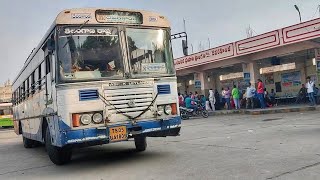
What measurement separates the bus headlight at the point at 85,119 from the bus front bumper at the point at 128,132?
0.45ft

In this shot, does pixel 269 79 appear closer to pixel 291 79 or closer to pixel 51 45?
pixel 291 79

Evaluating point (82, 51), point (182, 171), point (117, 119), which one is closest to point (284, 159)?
point (182, 171)

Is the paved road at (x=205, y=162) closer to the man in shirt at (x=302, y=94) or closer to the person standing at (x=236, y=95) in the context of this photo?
the man in shirt at (x=302, y=94)

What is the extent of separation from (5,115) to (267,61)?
2989 centimetres

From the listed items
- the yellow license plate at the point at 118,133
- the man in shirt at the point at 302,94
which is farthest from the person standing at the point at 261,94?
the yellow license plate at the point at 118,133

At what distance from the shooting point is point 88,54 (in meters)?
7.45

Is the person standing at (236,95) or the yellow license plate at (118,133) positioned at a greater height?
the person standing at (236,95)

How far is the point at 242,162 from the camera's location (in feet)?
22.7

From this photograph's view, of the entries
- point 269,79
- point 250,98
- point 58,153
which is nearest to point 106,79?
point 58,153

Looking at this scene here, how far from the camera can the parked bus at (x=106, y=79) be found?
23.9ft

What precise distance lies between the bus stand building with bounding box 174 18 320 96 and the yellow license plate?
563 inches

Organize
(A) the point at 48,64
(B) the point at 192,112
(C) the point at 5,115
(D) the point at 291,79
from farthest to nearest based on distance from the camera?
(C) the point at 5,115
(D) the point at 291,79
(B) the point at 192,112
(A) the point at 48,64

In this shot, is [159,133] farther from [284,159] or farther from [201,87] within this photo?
[201,87]

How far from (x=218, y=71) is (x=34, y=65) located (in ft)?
69.9
